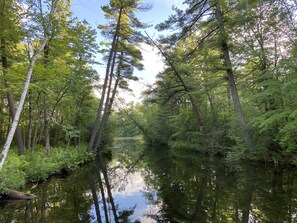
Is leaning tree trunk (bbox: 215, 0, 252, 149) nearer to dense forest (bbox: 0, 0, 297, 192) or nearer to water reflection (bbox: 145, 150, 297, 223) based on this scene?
dense forest (bbox: 0, 0, 297, 192)

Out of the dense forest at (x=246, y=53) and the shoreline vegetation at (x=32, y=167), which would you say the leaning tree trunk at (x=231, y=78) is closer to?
the dense forest at (x=246, y=53)

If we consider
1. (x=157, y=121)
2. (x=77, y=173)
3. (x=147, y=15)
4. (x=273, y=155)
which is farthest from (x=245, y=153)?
(x=157, y=121)

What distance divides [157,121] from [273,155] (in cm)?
1852

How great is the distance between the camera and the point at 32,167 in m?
8.71

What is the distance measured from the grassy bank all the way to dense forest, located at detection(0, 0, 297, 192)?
1010 mm

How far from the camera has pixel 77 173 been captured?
1106cm

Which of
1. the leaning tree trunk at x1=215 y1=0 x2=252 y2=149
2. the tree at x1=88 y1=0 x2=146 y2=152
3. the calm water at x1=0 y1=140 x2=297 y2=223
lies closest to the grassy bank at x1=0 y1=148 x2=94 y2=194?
the calm water at x1=0 y1=140 x2=297 y2=223

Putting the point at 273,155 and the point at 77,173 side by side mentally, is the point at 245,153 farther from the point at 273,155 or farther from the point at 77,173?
the point at 77,173

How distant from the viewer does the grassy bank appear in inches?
260

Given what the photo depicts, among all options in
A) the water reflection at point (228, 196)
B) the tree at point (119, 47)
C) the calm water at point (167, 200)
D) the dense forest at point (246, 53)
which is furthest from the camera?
the tree at point (119, 47)

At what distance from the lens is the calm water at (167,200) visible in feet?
16.8

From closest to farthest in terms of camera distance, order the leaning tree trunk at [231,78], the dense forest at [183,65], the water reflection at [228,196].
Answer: the water reflection at [228,196] < the dense forest at [183,65] < the leaning tree trunk at [231,78]

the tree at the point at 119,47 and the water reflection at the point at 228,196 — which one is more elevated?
the tree at the point at 119,47

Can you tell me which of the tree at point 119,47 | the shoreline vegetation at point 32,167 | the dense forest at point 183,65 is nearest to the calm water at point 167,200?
the shoreline vegetation at point 32,167
